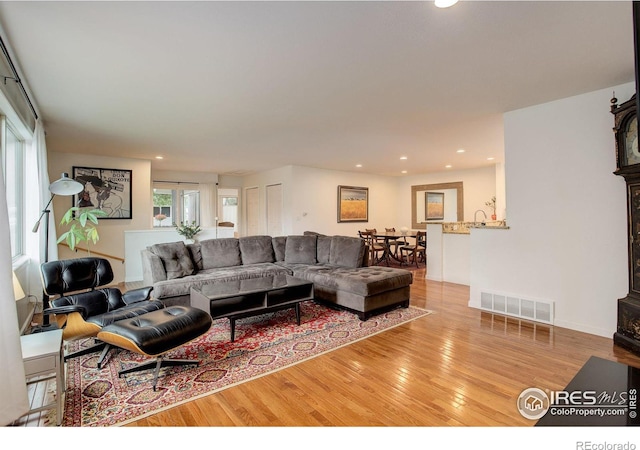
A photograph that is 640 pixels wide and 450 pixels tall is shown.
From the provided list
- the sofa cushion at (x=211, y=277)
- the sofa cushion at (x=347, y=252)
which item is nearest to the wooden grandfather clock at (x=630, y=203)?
the sofa cushion at (x=347, y=252)

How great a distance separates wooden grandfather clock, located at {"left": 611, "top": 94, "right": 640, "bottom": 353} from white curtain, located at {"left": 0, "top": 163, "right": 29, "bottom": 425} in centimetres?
437

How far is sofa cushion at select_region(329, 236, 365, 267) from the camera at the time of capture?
4820mm

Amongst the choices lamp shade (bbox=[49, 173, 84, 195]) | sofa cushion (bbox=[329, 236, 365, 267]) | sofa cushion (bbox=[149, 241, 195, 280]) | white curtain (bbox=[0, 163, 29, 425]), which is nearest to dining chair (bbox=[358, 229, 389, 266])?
sofa cushion (bbox=[329, 236, 365, 267])

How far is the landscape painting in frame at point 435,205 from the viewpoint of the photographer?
8.65 metres

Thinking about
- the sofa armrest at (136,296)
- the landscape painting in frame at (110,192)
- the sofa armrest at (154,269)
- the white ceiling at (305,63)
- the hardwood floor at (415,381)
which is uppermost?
the white ceiling at (305,63)

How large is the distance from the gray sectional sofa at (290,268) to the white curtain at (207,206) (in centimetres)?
402

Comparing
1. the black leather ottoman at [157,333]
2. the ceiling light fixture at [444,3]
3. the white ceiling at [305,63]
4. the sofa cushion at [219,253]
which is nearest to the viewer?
the ceiling light fixture at [444,3]

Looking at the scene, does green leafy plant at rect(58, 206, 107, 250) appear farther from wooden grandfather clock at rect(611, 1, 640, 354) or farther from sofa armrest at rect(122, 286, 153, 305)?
wooden grandfather clock at rect(611, 1, 640, 354)

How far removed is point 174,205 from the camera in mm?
8727

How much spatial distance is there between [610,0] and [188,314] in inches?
133

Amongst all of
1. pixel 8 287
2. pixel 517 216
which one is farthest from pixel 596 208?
pixel 8 287

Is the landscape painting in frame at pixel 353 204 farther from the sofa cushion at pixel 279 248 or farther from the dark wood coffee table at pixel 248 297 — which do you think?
the dark wood coffee table at pixel 248 297
